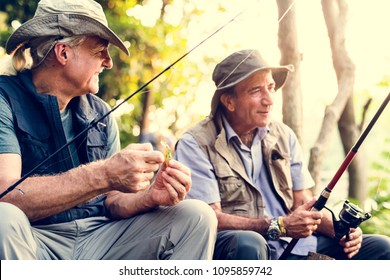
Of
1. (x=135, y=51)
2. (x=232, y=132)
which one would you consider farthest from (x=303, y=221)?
(x=135, y=51)

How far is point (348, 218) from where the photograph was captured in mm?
3576

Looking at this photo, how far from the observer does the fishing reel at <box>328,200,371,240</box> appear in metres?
3.55

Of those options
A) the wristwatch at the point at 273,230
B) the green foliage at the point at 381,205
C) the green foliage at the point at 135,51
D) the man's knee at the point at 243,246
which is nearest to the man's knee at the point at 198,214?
the man's knee at the point at 243,246

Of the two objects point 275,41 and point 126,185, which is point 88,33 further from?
point 275,41

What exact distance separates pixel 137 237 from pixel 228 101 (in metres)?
1.21

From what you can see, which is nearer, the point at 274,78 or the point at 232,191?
the point at 232,191

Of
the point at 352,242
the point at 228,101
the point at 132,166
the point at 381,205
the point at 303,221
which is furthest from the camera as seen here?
the point at 381,205

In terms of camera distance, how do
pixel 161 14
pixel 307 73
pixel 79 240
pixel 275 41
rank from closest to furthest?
pixel 79 240, pixel 275 41, pixel 307 73, pixel 161 14

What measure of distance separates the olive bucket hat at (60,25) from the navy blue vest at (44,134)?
178mm

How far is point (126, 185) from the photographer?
2.98m

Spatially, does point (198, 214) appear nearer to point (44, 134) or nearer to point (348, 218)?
point (44, 134)

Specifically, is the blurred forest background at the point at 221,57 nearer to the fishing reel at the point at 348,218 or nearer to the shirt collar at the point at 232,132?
the shirt collar at the point at 232,132
